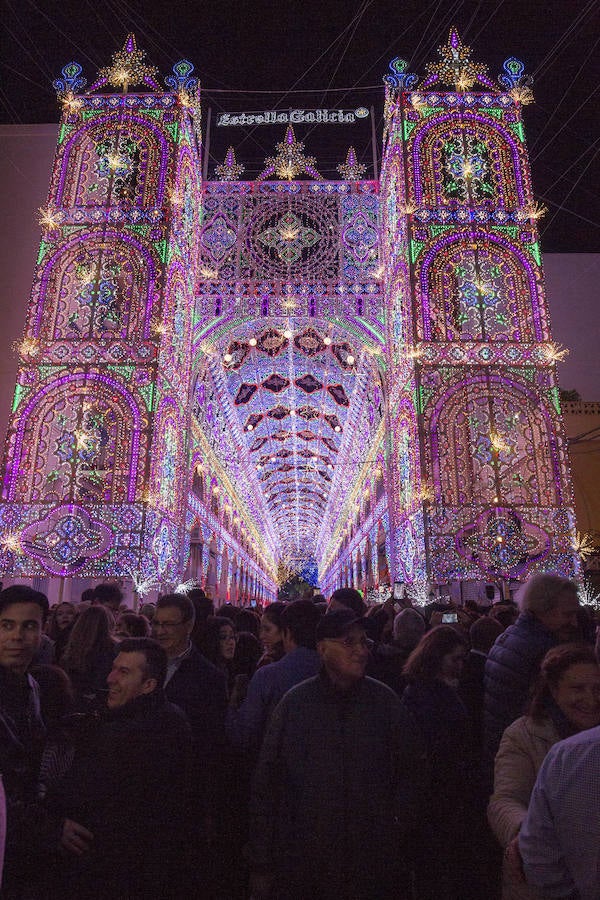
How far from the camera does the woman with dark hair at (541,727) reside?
2.40m

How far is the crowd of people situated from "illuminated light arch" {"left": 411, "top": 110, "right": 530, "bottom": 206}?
1620 centimetres

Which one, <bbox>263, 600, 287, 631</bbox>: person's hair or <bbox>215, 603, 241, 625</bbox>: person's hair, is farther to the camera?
<bbox>215, 603, 241, 625</bbox>: person's hair

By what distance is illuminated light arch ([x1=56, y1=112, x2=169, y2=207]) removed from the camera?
17.7 metres

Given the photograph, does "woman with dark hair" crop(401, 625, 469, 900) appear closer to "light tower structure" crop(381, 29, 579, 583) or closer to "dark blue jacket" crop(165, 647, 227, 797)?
"dark blue jacket" crop(165, 647, 227, 797)

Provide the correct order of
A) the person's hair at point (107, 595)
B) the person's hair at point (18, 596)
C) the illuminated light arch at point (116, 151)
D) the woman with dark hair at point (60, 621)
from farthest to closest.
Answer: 1. the illuminated light arch at point (116, 151)
2. the person's hair at point (107, 595)
3. the woman with dark hair at point (60, 621)
4. the person's hair at point (18, 596)

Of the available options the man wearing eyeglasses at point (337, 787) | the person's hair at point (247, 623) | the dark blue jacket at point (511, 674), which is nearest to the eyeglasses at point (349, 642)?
the man wearing eyeglasses at point (337, 787)

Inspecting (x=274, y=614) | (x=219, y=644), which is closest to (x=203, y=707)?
(x=219, y=644)

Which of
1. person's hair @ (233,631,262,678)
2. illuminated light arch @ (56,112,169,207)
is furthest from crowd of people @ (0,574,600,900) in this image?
illuminated light arch @ (56,112,169,207)

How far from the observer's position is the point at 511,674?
337 cm

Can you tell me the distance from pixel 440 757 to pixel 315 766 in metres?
1.15

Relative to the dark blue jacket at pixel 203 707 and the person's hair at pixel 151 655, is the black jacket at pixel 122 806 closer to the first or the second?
the person's hair at pixel 151 655

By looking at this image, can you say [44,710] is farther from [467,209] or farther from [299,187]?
[299,187]

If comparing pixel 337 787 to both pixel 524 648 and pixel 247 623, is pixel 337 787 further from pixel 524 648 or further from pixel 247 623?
pixel 247 623

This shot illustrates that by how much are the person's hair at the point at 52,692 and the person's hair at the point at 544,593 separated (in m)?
2.71
